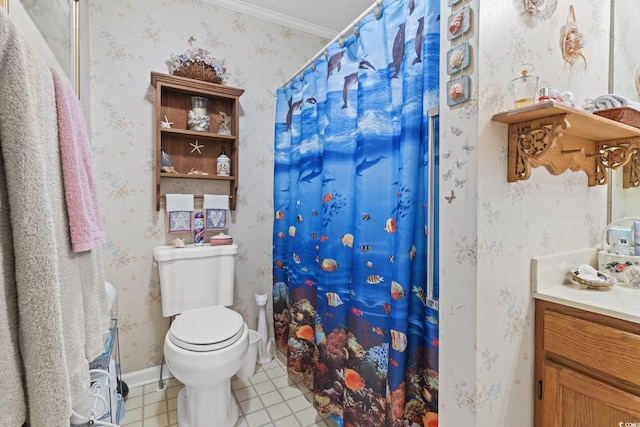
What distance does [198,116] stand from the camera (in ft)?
6.49

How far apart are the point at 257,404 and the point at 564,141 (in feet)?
6.45

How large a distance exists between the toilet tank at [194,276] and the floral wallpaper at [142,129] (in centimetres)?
22

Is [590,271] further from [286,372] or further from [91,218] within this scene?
[286,372]

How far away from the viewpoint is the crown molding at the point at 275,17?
6.94 ft

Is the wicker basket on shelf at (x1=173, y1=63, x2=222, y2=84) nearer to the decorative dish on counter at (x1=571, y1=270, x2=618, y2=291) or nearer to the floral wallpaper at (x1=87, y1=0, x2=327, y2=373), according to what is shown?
the floral wallpaper at (x1=87, y1=0, x2=327, y2=373)

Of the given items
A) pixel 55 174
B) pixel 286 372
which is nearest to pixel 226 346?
pixel 286 372

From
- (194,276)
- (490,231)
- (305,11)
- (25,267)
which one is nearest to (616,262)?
(490,231)

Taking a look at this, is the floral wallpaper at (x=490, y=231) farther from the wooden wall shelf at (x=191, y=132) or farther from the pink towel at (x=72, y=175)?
the wooden wall shelf at (x=191, y=132)

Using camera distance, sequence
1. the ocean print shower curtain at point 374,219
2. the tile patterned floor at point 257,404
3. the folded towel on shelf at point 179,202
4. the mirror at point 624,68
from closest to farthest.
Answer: the ocean print shower curtain at point 374,219
the mirror at point 624,68
the tile patterned floor at point 257,404
the folded towel on shelf at point 179,202

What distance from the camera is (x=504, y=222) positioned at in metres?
0.94

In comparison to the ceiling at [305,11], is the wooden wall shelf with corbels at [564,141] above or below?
below

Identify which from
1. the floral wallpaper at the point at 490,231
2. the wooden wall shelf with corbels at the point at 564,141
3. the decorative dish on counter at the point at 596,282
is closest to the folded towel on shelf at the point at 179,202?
the floral wallpaper at the point at 490,231

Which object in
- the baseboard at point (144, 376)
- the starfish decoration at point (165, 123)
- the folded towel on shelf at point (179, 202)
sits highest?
the starfish decoration at point (165, 123)

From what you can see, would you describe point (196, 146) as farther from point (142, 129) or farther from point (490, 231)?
point (490, 231)
